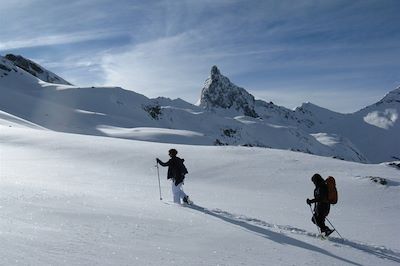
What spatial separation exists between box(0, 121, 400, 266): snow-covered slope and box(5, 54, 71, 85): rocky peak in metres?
111

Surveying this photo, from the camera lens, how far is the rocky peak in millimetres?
129375

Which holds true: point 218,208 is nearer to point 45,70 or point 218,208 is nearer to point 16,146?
point 16,146

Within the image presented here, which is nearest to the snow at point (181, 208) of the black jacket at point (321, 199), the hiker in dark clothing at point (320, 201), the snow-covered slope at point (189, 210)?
the snow-covered slope at point (189, 210)

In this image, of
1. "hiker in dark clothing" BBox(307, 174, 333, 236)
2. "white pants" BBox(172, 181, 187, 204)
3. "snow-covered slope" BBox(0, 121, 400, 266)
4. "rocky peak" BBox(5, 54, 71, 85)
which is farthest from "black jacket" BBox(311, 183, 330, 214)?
"rocky peak" BBox(5, 54, 71, 85)

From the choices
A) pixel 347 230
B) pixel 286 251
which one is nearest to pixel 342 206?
pixel 347 230

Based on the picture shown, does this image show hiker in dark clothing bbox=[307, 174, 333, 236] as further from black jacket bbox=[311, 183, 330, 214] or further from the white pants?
the white pants

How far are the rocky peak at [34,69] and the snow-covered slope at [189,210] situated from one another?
111275 millimetres

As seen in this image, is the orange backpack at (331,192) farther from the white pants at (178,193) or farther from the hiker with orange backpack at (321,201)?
the white pants at (178,193)

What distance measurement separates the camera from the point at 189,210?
1294cm

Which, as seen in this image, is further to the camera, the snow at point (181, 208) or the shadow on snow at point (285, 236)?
the shadow on snow at point (285, 236)

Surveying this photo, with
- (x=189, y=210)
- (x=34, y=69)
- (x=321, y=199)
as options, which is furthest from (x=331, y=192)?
(x=34, y=69)

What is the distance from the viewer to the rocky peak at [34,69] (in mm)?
129375

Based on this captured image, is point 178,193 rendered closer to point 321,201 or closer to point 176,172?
point 176,172

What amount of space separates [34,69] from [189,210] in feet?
434
